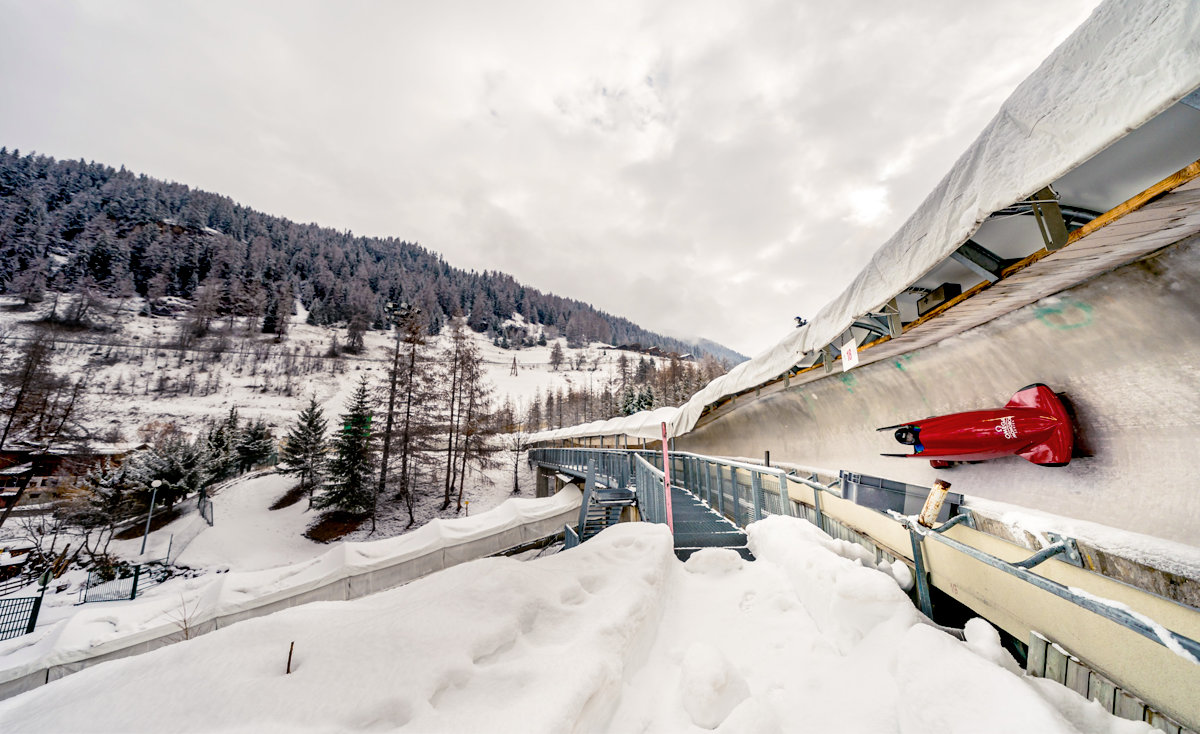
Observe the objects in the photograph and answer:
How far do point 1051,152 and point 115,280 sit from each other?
11711 centimetres

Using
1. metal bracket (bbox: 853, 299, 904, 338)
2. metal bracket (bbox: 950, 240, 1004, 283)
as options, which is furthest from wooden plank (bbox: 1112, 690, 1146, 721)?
metal bracket (bbox: 853, 299, 904, 338)

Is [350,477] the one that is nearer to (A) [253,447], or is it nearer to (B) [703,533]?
(A) [253,447]

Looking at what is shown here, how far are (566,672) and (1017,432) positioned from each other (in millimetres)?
5461

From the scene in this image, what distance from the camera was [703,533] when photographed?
219 inches

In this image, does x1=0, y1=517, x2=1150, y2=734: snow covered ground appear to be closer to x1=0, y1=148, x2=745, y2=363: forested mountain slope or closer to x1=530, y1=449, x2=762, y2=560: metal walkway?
x1=530, y1=449, x2=762, y2=560: metal walkway

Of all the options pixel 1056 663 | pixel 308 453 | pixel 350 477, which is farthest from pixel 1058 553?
pixel 308 453

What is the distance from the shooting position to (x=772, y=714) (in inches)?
78.0

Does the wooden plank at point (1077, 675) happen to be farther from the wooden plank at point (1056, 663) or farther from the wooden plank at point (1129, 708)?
the wooden plank at point (1129, 708)

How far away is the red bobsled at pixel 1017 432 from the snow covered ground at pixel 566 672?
3158mm

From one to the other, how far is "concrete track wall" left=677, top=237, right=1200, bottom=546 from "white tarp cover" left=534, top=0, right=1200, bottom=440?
2.15m

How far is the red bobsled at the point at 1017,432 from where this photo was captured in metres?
4.18

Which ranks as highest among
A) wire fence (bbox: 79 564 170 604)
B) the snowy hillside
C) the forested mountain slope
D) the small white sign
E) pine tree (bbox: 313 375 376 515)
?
the forested mountain slope

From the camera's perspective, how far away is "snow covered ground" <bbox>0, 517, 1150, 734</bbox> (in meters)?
1.64

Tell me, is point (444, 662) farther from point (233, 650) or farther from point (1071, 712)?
point (1071, 712)
